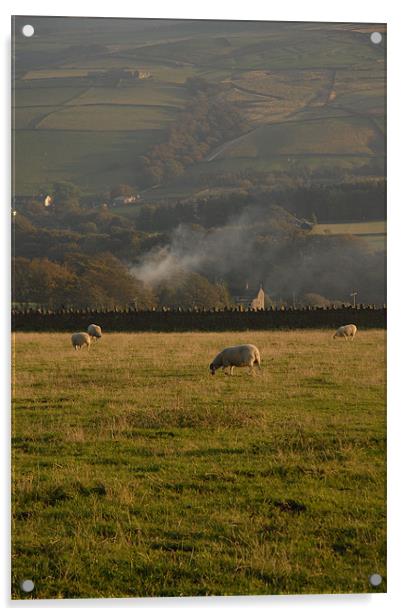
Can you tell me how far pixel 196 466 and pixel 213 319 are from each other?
1.18 metres

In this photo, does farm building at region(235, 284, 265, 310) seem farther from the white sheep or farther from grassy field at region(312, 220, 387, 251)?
the white sheep

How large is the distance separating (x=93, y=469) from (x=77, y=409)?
1.77 ft

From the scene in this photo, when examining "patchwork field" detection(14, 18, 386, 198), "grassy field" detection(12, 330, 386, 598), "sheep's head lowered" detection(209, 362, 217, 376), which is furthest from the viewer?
"sheep's head lowered" detection(209, 362, 217, 376)

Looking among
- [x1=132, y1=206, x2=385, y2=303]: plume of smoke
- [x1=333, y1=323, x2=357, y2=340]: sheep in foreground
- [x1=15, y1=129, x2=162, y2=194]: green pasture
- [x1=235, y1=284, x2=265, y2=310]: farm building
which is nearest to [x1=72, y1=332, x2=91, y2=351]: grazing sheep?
[x1=132, y1=206, x2=385, y2=303]: plume of smoke

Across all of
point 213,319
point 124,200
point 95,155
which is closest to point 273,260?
point 213,319

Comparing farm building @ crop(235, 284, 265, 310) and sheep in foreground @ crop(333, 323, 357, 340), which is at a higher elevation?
farm building @ crop(235, 284, 265, 310)

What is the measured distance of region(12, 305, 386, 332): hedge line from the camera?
749 cm

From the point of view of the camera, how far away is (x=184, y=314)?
7566mm

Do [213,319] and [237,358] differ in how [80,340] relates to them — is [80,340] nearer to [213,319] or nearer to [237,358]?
[213,319]

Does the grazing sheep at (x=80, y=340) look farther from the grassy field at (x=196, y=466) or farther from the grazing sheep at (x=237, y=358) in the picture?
the grazing sheep at (x=237, y=358)

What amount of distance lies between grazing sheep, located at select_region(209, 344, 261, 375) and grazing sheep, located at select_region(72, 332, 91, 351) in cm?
98

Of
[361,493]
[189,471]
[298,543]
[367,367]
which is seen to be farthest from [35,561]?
[367,367]

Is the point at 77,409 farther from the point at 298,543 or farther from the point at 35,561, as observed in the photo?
the point at 298,543
